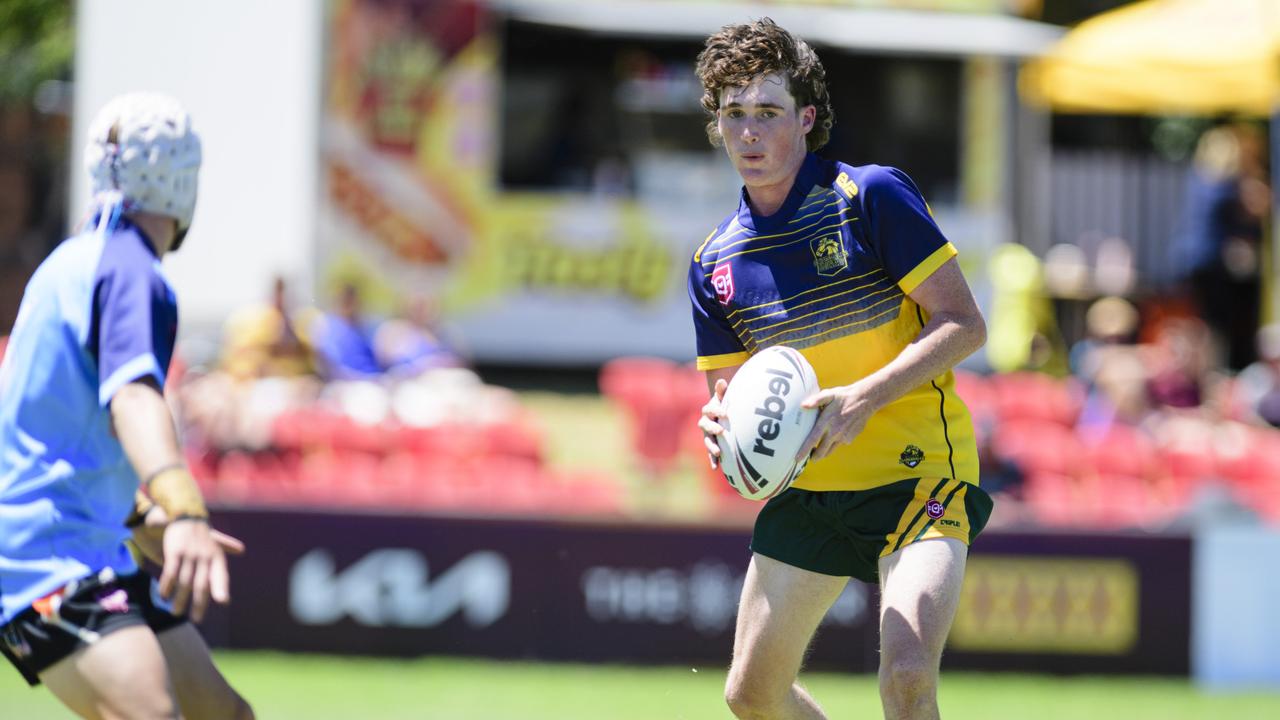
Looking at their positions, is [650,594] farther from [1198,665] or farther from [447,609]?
[1198,665]

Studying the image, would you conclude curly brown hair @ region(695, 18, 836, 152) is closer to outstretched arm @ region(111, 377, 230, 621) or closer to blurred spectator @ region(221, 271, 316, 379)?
outstretched arm @ region(111, 377, 230, 621)

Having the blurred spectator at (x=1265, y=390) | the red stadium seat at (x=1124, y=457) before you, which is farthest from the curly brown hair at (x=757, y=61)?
the blurred spectator at (x=1265, y=390)

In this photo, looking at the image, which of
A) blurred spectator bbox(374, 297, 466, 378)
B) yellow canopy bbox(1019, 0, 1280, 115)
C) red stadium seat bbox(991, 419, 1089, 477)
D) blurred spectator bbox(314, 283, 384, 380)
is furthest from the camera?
yellow canopy bbox(1019, 0, 1280, 115)

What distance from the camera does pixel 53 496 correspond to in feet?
12.9

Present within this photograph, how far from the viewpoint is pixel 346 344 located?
39.4 ft

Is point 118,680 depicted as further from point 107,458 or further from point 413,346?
point 413,346

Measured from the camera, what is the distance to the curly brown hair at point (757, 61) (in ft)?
15.3

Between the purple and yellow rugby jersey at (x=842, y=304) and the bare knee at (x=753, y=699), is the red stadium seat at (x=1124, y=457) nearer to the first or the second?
the purple and yellow rugby jersey at (x=842, y=304)

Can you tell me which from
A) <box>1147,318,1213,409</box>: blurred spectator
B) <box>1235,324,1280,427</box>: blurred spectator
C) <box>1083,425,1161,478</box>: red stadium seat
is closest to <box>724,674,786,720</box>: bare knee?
<box>1083,425,1161,478</box>: red stadium seat

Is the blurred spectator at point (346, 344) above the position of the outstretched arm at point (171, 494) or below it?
below

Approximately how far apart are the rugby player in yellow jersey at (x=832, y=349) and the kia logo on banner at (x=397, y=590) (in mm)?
4561

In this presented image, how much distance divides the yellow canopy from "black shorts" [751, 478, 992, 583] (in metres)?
10.4

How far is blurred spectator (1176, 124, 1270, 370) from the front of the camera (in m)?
14.9

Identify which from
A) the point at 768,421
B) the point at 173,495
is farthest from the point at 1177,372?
the point at 173,495
